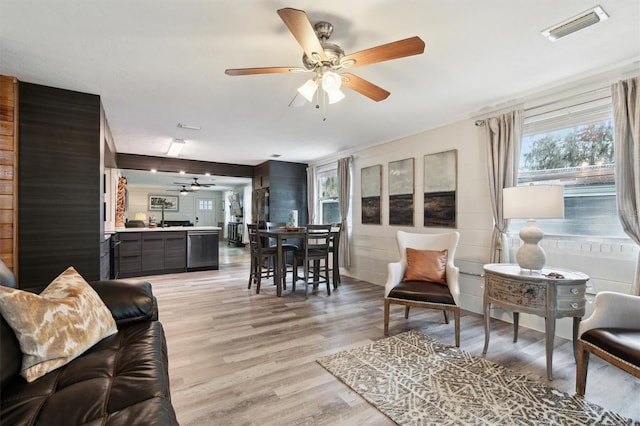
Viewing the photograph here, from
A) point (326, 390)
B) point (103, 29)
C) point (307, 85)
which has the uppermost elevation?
point (103, 29)

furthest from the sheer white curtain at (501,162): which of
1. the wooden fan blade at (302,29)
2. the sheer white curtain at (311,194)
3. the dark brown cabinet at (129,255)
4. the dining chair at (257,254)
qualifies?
the dark brown cabinet at (129,255)

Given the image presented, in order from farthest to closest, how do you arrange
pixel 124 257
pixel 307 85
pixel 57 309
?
pixel 124 257, pixel 307 85, pixel 57 309

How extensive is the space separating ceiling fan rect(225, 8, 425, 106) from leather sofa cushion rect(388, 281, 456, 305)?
71.2 inches

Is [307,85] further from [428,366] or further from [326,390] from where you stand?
[428,366]

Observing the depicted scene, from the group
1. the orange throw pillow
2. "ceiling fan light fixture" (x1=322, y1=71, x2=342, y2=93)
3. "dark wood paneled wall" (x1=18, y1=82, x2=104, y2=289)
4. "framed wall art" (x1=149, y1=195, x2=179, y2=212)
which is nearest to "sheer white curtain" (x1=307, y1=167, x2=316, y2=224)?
the orange throw pillow

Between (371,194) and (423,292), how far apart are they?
2741 millimetres

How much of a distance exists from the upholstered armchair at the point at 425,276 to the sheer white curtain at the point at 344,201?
221cm

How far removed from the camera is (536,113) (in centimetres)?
309

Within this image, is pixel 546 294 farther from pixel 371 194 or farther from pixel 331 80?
pixel 371 194

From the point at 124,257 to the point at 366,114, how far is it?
5038 mm

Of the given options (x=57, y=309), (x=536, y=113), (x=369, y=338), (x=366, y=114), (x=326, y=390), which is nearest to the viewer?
(x=57, y=309)

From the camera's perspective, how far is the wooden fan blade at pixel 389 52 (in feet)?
5.50

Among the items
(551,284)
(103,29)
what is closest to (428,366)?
(551,284)

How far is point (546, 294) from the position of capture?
218 centimetres
